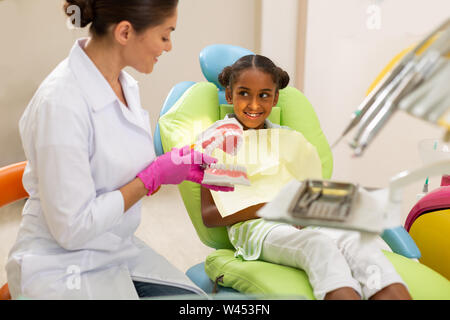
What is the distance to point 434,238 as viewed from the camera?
1.76m

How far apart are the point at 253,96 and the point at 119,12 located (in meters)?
0.71

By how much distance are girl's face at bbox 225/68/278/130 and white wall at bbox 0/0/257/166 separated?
5.26 feet

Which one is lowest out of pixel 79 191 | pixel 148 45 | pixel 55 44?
pixel 79 191

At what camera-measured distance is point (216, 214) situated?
1.69 meters

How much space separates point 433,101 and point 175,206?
8.69ft

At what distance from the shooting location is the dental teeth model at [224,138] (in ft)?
5.69

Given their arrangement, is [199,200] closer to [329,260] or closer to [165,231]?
[329,260]

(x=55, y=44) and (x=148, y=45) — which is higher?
(x=148, y=45)

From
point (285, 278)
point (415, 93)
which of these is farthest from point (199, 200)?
point (415, 93)

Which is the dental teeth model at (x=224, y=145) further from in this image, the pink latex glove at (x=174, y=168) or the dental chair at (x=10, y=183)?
the dental chair at (x=10, y=183)

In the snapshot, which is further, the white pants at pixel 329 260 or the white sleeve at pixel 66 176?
the white pants at pixel 329 260

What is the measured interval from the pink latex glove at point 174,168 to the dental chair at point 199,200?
0.96 feet

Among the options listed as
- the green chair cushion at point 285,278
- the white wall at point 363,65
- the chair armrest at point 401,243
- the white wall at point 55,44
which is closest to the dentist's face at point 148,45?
the green chair cushion at point 285,278
